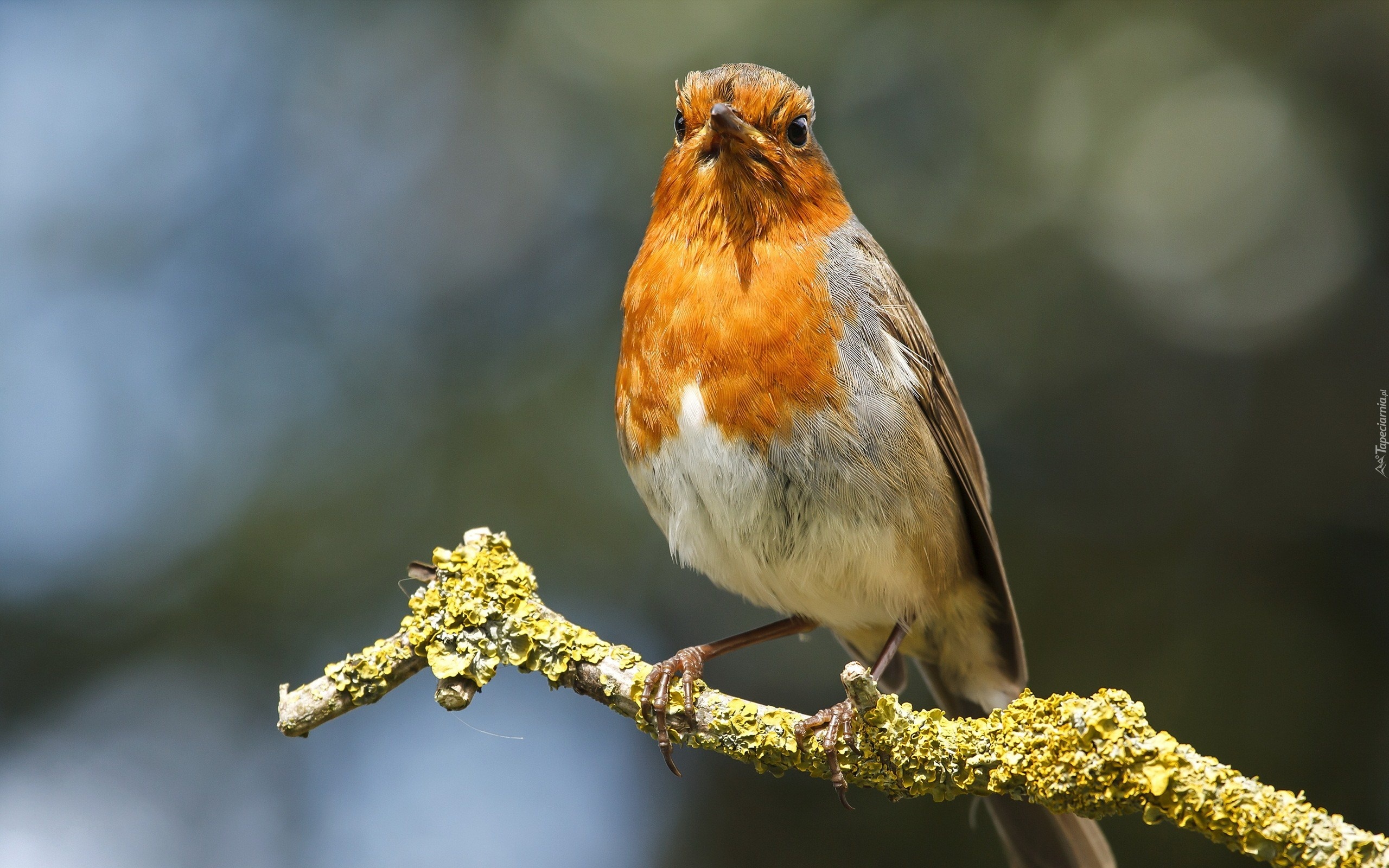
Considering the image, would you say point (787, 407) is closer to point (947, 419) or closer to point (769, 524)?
point (769, 524)

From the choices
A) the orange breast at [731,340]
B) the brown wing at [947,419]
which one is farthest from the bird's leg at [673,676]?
the brown wing at [947,419]

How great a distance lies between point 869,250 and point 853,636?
4.67 ft

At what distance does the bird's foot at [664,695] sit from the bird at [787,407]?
0.03 feet

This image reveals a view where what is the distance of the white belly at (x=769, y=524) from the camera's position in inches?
118

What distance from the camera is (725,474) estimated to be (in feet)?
9.79

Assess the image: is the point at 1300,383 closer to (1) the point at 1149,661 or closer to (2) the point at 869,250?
(1) the point at 1149,661

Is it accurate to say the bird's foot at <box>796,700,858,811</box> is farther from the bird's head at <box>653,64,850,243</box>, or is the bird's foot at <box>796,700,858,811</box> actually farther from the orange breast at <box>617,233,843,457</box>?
the bird's head at <box>653,64,850,243</box>

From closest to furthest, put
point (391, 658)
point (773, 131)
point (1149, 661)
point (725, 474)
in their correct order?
point (391, 658), point (725, 474), point (773, 131), point (1149, 661)

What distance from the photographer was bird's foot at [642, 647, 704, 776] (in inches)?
101

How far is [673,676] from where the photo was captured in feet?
9.34

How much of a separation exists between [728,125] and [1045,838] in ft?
8.72

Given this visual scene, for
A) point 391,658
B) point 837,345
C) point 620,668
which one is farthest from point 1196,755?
point 391,658

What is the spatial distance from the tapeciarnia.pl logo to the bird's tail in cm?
196

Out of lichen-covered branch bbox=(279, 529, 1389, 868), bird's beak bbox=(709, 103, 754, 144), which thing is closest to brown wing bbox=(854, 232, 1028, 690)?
bird's beak bbox=(709, 103, 754, 144)
